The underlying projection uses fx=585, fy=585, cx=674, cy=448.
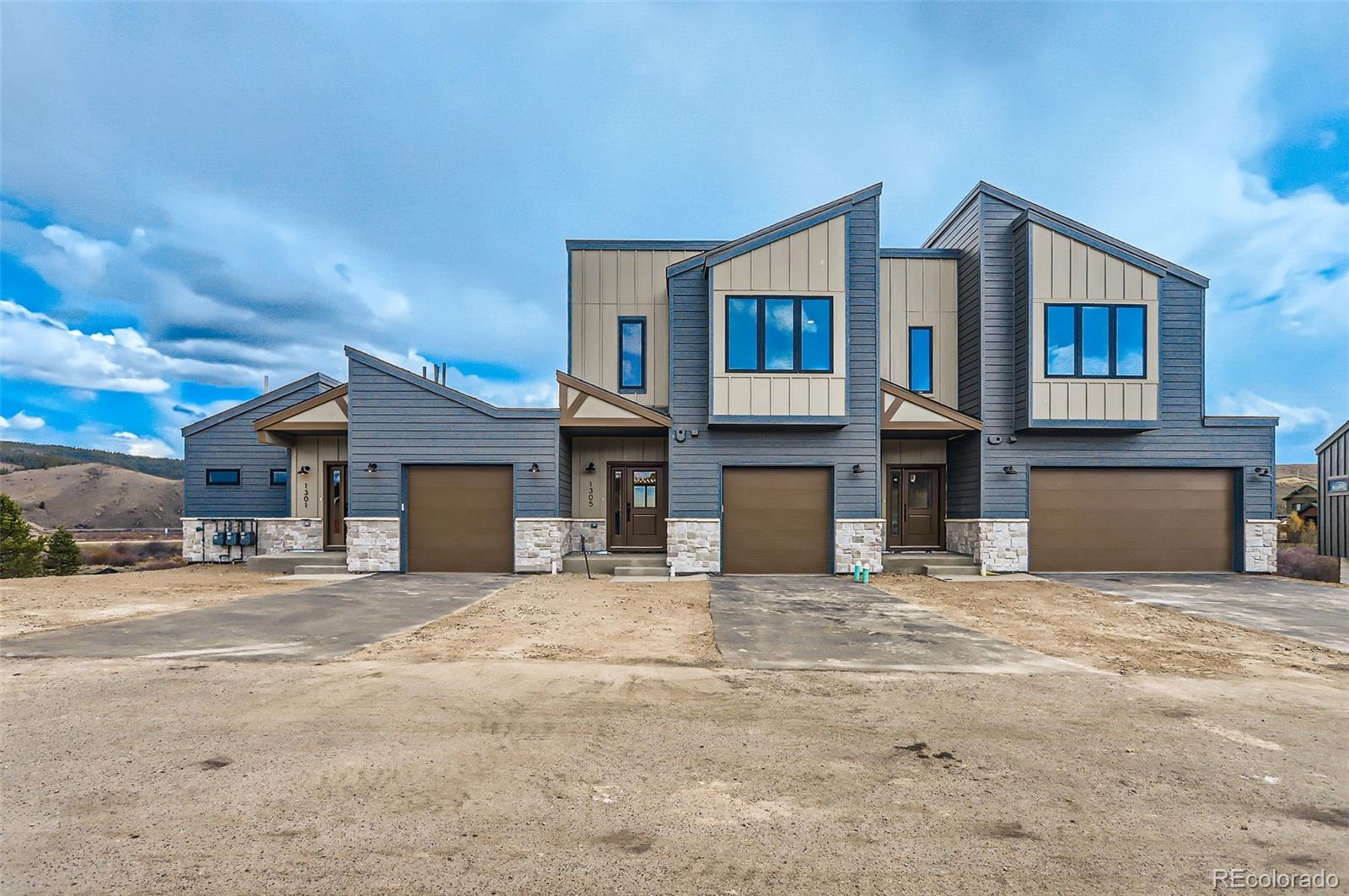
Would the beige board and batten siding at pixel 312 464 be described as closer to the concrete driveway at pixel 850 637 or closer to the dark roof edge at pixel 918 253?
the concrete driveway at pixel 850 637

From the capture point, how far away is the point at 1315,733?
404cm

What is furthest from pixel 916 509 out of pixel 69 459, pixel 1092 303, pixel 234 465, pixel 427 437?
pixel 69 459

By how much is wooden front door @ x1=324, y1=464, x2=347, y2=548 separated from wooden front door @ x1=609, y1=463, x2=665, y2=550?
661cm

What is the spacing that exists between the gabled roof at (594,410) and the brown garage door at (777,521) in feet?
7.02

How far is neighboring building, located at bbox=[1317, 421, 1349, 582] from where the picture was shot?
14938 mm

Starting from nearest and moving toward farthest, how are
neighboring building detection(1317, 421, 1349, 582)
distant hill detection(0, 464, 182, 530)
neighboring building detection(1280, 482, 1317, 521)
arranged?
neighboring building detection(1317, 421, 1349, 582) → neighboring building detection(1280, 482, 1317, 521) → distant hill detection(0, 464, 182, 530)

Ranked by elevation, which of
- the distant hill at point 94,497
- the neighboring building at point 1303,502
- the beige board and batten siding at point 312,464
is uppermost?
the beige board and batten siding at point 312,464

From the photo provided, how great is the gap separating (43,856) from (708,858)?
2890mm

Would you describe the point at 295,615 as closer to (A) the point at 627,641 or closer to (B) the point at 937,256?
(A) the point at 627,641

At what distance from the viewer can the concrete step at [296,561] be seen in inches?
493

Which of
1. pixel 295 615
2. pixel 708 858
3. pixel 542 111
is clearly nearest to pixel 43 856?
pixel 708 858

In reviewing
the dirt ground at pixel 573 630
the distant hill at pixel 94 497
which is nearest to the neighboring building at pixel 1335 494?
the dirt ground at pixel 573 630

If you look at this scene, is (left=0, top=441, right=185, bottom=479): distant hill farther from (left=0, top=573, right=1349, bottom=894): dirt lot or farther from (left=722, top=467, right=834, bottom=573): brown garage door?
(left=0, top=573, right=1349, bottom=894): dirt lot

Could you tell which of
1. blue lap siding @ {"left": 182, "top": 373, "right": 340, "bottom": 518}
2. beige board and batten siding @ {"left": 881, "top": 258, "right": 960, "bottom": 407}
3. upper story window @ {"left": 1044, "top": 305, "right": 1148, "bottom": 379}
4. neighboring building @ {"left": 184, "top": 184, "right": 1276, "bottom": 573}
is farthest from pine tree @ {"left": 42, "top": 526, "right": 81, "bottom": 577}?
upper story window @ {"left": 1044, "top": 305, "right": 1148, "bottom": 379}
